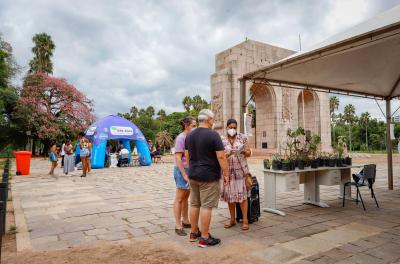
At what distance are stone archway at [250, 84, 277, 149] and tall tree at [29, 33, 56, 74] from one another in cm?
2636

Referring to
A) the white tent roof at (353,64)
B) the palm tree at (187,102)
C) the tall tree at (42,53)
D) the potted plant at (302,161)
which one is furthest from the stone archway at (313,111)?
the palm tree at (187,102)

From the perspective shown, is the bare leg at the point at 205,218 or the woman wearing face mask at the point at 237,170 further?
the woman wearing face mask at the point at 237,170

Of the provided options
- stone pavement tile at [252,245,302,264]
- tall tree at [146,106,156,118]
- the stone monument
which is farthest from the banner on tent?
tall tree at [146,106,156,118]

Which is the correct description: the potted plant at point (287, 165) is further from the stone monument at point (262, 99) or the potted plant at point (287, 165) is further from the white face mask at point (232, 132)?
the stone monument at point (262, 99)

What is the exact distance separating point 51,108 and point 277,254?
32977 mm

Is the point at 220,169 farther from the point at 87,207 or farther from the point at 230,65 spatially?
the point at 230,65

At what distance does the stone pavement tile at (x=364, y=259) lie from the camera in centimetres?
332

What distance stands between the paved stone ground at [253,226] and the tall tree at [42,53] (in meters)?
34.6

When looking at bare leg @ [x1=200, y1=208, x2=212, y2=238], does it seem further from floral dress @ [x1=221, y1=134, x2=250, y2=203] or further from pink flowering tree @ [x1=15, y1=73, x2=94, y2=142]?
pink flowering tree @ [x1=15, y1=73, x2=94, y2=142]

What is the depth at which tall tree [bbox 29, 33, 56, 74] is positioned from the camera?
37.2 meters

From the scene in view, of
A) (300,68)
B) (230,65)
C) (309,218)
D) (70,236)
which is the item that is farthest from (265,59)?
(70,236)

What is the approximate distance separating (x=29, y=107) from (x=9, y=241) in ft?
97.7

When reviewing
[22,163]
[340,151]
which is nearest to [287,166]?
[340,151]

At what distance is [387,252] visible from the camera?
3.62 metres
